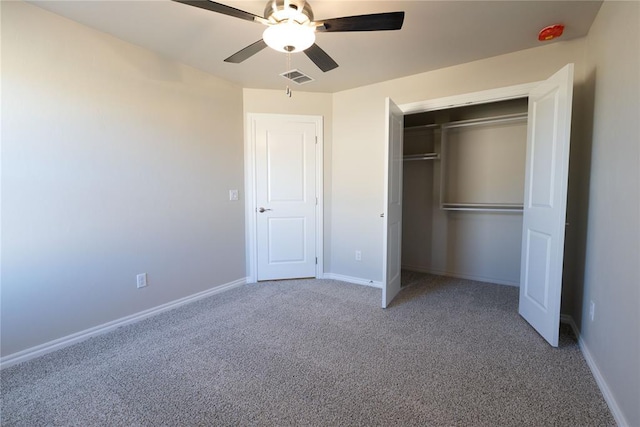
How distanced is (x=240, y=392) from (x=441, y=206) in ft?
10.5

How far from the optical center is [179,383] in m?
1.73

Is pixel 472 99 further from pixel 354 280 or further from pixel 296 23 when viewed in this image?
pixel 354 280

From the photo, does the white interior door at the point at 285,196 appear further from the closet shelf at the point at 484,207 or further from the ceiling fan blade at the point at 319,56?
the closet shelf at the point at 484,207

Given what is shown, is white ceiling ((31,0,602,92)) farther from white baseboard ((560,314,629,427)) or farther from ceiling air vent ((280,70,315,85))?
white baseboard ((560,314,629,427))

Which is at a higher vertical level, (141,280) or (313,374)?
(141,280)

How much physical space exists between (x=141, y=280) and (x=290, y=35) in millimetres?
2362

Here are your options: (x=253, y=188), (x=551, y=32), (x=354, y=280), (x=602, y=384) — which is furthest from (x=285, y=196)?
(x=602, y=384)

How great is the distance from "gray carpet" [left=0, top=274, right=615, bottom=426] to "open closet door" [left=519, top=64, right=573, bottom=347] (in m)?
0.26

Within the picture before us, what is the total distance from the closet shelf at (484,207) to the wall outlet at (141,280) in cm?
349

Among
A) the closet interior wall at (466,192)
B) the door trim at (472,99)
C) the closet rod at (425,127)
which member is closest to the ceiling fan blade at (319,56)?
the door trim at (472,99)

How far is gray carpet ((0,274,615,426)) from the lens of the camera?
4.87ft

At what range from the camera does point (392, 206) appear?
9.40ft

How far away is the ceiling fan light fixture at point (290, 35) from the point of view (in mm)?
1577

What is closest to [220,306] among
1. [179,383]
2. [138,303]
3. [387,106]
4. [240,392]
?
[138,303]
